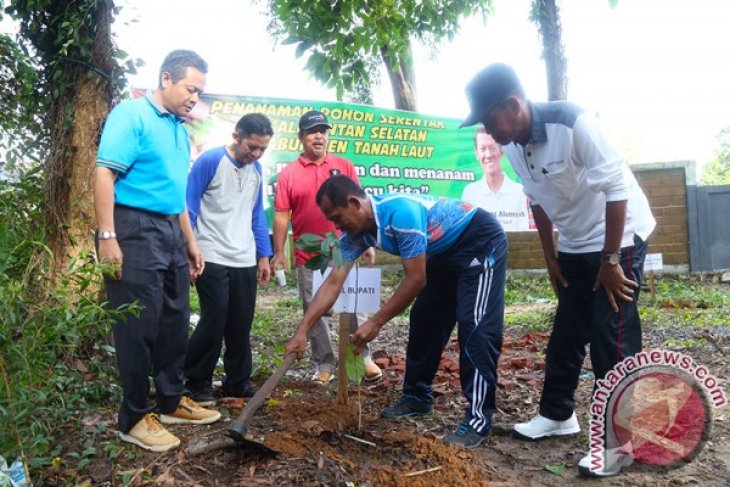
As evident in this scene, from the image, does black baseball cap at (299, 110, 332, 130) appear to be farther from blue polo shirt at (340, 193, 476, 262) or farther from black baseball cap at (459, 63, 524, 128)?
black baseball cap at (459, 63, 524, 128)

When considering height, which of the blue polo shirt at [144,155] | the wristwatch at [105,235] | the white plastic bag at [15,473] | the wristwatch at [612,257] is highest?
the blue polo shirt at [144,155]

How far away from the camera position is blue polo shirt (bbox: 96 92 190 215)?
3.15 m

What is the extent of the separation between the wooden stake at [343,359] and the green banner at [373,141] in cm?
615

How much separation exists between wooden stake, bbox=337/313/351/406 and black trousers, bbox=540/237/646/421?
1.16 m

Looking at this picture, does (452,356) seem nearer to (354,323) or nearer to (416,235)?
(354,323)

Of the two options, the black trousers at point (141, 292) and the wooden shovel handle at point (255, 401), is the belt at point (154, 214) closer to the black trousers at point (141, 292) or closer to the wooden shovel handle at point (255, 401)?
the black trousers at point (141, 292)

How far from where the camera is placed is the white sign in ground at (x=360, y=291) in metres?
4.08

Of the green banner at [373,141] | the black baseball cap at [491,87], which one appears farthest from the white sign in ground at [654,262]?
the black baseball cap at [491,87]

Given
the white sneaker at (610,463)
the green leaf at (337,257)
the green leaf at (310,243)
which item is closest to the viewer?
the white sneaker at (610,463)

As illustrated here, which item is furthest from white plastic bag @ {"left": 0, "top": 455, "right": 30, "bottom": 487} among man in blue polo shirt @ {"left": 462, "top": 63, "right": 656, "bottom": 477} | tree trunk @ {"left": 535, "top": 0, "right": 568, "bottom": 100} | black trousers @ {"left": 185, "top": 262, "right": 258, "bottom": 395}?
tree trunk @ {"left": 535, "top": 0, "right": 568, "bottom": 100}

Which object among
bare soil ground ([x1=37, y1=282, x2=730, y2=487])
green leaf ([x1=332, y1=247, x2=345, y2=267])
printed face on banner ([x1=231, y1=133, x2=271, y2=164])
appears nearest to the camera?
bare soil ground ([x1=37, y1=282, x2=730, y2=487])

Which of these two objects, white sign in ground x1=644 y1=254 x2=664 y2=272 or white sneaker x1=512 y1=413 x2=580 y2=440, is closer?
white sneaker x1=512 y1=413 x2=580 y2=440

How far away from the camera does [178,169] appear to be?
345 cm

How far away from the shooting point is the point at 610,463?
10.4 ft
